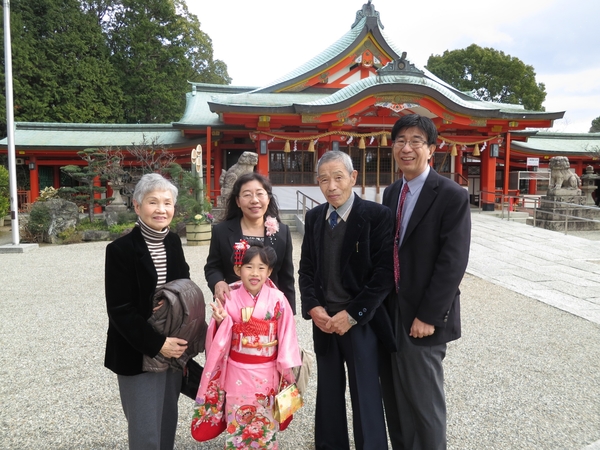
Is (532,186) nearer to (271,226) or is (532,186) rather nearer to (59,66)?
(271,226)

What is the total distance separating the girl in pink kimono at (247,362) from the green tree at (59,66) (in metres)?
21.2

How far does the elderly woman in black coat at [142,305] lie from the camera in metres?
1.83

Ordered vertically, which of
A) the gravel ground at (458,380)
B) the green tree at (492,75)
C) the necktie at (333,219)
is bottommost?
the gravel ground at (458,380)

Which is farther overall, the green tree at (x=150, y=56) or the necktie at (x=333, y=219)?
the green tree at (x=150, y=56)

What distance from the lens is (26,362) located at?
3.63 meters

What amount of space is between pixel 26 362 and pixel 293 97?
489 inches

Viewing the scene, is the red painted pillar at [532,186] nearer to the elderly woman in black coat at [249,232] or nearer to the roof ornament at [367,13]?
the roof ornament at [367,13]

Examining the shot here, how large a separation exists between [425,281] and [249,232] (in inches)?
39.7

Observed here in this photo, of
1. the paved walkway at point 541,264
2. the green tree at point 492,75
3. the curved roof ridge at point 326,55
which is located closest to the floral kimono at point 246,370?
the paved walkway at point 541,264

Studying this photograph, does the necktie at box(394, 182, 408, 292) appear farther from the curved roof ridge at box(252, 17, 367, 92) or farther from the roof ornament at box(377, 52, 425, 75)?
the curved roof ridge at box(252, 17, 367, 92)

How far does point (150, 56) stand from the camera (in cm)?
2392

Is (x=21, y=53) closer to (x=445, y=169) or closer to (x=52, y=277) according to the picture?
(x=52, y=277)

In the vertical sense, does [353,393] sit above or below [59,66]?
below

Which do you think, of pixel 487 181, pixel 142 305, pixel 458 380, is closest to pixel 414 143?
pixel 142 305
